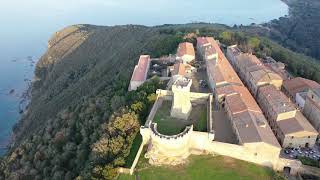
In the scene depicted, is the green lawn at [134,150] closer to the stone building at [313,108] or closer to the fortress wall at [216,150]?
the fortress wall at [216,150]

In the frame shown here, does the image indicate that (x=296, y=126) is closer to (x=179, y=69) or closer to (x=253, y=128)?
(x=253, y=128)

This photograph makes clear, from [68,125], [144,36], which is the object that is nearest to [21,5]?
[144,36]

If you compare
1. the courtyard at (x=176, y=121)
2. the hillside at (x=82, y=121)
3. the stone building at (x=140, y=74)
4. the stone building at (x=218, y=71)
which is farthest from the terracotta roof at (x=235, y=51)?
the courtyard at (x=176, y=121)

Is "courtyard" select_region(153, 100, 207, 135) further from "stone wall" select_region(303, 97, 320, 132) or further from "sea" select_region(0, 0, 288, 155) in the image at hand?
"sea" select_region(0, 0, 288, 155)

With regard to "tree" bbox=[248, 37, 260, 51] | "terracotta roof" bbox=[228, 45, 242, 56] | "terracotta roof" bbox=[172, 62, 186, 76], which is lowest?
"tree" bbox=[248, 37, 260, 51]

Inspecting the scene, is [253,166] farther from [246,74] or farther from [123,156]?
[246,74]

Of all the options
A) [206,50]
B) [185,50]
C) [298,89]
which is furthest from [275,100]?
[185,50]

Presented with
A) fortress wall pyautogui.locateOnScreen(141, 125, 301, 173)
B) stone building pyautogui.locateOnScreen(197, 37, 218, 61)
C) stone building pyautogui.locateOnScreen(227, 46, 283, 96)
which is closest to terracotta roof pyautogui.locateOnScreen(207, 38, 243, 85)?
stone building pyautogui.locateOnScreen(197, 37, 218, 61)
